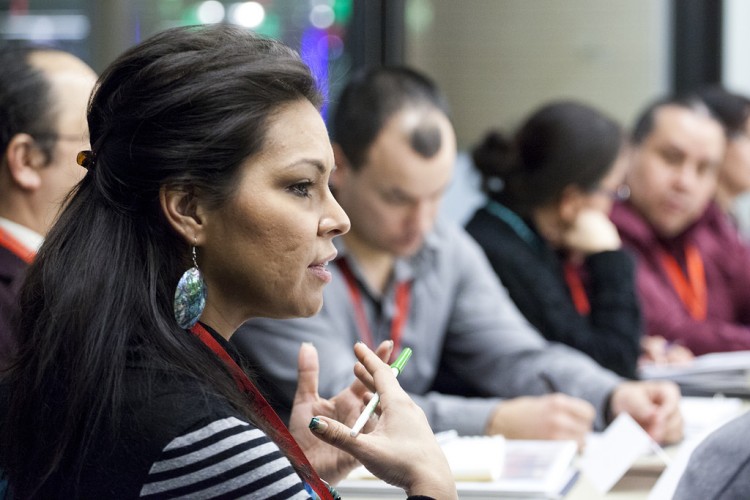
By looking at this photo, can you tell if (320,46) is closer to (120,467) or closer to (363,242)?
(363,242)

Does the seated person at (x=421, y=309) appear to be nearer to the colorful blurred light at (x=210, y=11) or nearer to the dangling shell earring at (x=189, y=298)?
the dangling shell earring at (x=189, y=298)

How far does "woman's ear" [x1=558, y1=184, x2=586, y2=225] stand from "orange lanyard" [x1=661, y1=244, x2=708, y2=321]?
2.81 ft

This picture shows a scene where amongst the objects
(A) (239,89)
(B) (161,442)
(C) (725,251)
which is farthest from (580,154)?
(B) (161,442)

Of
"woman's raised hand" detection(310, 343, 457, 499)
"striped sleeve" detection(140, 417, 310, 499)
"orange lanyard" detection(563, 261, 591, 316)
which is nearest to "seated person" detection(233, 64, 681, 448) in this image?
"orange lanyard" detection(563, 261, 591, 316)

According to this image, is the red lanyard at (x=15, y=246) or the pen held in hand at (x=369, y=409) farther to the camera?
the red lanyard at (x=15, y=246)

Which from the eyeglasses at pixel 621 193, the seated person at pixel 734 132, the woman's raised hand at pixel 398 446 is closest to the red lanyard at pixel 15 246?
the woman's raised hand at pixel 398 446

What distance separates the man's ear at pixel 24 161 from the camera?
6.59 feet

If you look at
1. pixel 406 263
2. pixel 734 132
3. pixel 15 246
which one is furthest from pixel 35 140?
pixel 734 132

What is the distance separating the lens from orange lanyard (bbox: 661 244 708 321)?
12.6 ft

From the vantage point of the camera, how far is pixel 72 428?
3.62 feet

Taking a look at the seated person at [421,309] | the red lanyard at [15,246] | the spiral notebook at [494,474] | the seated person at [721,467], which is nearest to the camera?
the seated person at [721,467]

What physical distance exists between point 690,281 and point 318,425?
117 inches

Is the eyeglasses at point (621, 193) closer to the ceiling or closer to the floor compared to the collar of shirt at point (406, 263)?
closer to the floor

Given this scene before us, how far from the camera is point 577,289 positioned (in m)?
3.15
